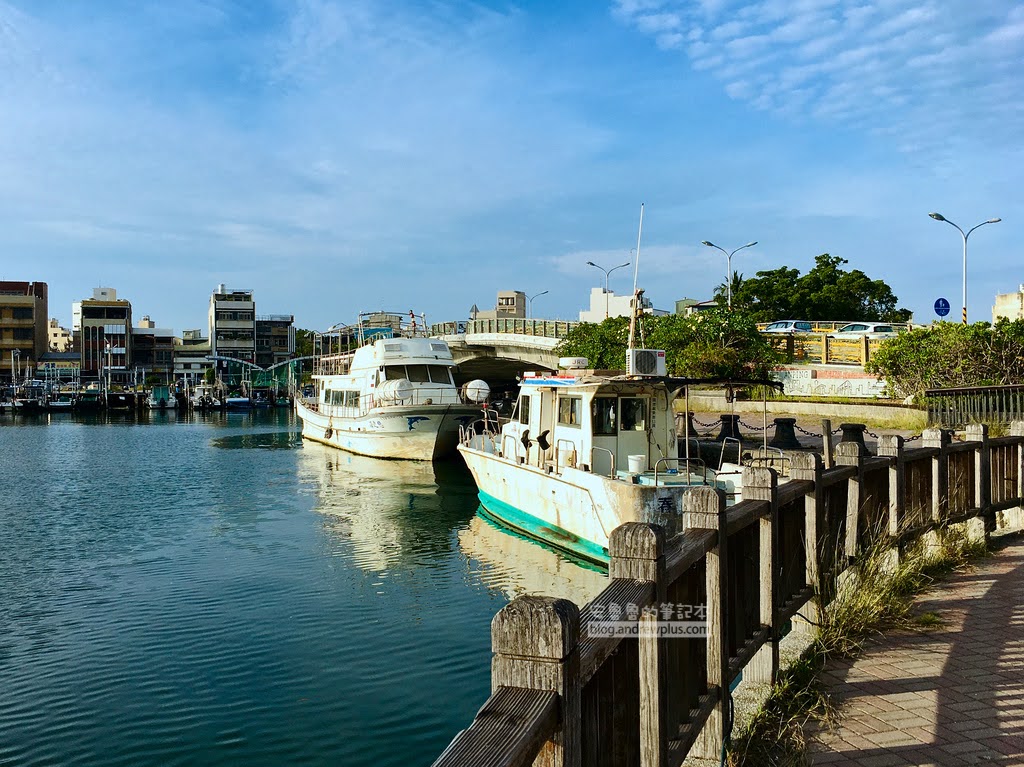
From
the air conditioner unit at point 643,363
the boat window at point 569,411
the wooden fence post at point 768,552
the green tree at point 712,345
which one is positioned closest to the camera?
the wooden fence post at point 768,552

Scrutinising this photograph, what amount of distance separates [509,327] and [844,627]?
53256 millimetres

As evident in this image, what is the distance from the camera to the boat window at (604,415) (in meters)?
16.7

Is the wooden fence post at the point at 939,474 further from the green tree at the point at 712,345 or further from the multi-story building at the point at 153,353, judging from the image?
the multi-story building at the point at 153,353

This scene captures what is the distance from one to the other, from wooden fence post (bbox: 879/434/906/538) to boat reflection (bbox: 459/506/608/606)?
5153 millimetres

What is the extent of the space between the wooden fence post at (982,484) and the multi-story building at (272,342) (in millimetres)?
116478

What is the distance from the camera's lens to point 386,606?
550 inches

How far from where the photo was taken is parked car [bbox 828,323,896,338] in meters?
46.1

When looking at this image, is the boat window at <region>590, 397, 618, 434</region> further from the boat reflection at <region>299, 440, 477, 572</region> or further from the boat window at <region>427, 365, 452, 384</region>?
the boat window at <region>427, 365, 452, 384</region>

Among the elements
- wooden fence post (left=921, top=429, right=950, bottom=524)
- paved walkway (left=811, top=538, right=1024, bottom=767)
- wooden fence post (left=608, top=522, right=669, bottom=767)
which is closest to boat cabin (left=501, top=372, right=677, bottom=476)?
wooden fence post (left=921, top=429, right=950, bottom=524)

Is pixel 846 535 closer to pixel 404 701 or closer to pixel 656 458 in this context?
pixel 404 701

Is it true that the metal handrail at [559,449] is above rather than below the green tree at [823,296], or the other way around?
below

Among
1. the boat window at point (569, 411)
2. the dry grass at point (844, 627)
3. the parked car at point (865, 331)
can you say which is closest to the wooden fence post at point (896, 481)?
the dry grass at point (844, 627)

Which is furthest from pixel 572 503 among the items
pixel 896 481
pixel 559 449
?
pixel 896 481

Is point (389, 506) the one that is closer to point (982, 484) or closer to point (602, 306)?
point (982, 484)
